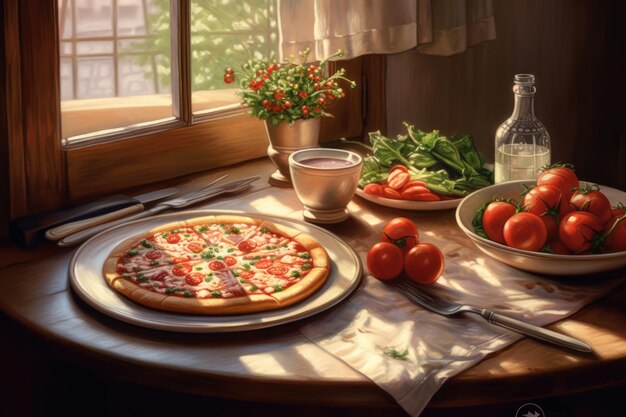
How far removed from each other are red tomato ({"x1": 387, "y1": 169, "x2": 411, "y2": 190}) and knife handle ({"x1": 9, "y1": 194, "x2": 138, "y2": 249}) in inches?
21.5

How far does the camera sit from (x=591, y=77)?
2.41 metres

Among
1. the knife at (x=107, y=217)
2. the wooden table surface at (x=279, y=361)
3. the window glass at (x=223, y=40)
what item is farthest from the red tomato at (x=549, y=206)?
the window glass at (x=223, y=40)

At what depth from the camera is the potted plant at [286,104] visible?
185 cm

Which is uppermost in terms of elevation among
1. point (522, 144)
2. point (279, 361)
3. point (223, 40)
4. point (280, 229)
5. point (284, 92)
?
point (223, 40)

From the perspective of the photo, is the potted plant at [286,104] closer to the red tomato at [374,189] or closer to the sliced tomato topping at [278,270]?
the red tomato at [374,189]

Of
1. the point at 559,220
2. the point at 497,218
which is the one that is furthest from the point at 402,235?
the point at 559,220

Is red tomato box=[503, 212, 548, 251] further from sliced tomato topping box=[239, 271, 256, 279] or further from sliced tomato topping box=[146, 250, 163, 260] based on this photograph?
sliced tomato topping box=[146, 250, 163, 260]

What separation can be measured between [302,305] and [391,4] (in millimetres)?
1099

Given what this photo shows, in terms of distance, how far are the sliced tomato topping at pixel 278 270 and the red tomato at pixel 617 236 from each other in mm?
537

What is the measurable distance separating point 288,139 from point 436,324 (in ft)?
2.47

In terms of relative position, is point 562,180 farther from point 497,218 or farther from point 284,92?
point 284,92

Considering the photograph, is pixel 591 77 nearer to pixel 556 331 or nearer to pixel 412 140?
pixel 412 140

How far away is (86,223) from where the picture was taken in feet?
5.14

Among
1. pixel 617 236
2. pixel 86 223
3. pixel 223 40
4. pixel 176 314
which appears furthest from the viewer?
pixel 223 40
